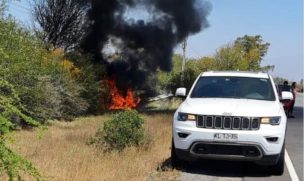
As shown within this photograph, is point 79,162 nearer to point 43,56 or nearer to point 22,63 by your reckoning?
point 22,63

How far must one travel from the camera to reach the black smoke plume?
3112cm

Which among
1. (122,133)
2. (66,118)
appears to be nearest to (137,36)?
(66,118)

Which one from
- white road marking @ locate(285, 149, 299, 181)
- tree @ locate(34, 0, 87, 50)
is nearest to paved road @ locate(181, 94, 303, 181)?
white road marking @ locate(285, 149, 299, 181)

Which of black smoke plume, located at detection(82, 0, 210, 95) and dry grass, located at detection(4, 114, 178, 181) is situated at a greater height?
black smoke plume, located at detection(82, 0, 210, 95)

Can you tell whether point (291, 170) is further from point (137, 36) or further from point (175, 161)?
point (137, 36)

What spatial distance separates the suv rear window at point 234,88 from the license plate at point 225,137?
4.20 ft

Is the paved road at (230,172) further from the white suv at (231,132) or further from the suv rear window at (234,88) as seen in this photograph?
the suv rear window at (234,88)

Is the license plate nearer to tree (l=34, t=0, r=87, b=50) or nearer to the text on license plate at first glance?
the text on license plate

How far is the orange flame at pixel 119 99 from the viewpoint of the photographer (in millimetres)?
29425

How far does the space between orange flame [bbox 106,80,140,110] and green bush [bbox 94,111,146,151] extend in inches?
659

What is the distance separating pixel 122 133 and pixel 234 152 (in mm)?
3916

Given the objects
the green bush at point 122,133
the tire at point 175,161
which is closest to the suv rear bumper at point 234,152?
the tire at point 175,161

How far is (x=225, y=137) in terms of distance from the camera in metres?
8.16

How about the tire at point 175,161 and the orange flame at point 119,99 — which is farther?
the orange flame at point 119,99
